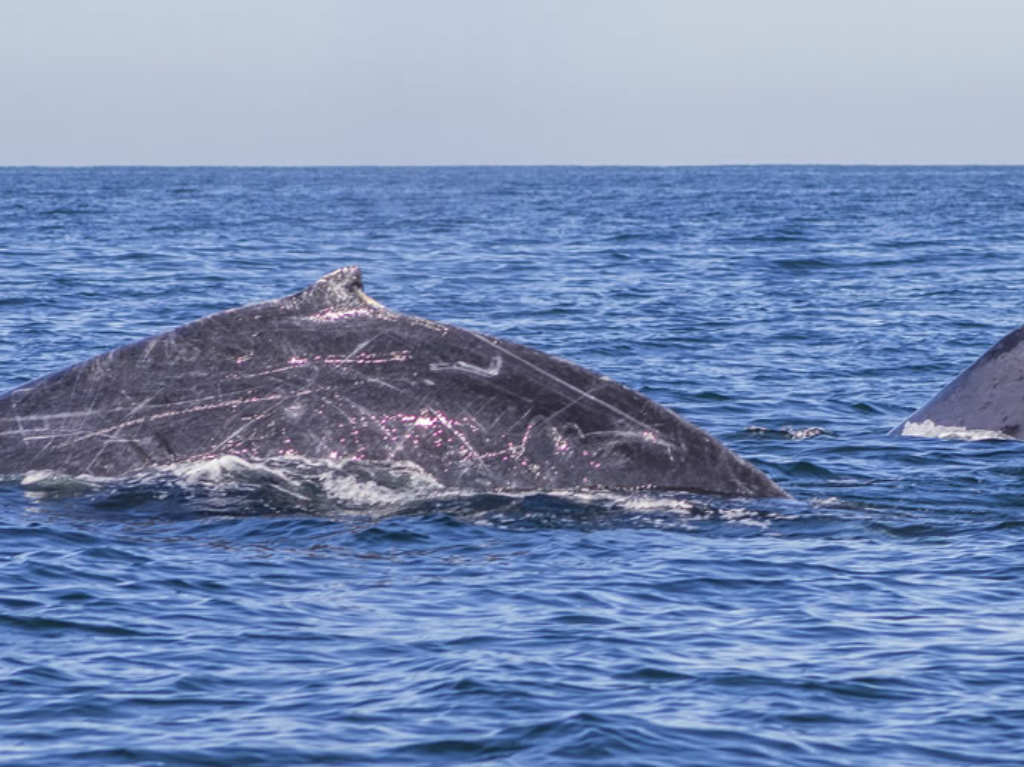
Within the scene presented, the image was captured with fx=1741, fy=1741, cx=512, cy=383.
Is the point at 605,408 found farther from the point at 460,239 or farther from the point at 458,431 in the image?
the point at 460,239

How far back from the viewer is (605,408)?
11.6 m

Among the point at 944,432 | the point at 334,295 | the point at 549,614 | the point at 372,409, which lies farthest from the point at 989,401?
the point at 549,614

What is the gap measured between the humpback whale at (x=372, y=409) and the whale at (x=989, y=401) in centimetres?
507

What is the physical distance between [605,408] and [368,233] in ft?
163

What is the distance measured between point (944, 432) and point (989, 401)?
0.51 metres

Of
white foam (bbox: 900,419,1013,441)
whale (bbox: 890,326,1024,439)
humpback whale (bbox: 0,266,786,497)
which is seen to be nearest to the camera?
humpback whale (bbox: 0,266,786,497)

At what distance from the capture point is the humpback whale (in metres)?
11.6

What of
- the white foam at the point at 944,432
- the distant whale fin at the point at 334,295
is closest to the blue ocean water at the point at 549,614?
the white foam at the point at 944,432

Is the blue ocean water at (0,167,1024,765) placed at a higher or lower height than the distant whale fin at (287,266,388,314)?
lower

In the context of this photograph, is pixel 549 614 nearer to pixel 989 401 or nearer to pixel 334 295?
pixel 334 295

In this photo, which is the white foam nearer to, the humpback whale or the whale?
the whale

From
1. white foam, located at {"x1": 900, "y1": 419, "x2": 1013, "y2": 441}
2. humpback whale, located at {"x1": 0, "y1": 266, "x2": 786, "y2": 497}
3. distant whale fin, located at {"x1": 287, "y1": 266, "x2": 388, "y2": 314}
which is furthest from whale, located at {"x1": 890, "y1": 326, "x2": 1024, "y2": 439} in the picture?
distant whale fin, located at {"x1": 287, "y1": 266, "x2": 388, "y2": 314}

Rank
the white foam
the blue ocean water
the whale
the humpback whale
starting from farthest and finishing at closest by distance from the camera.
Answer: the white foam, the whale, the humpback whale, the blue ocean water

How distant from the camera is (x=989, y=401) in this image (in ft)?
53.3
